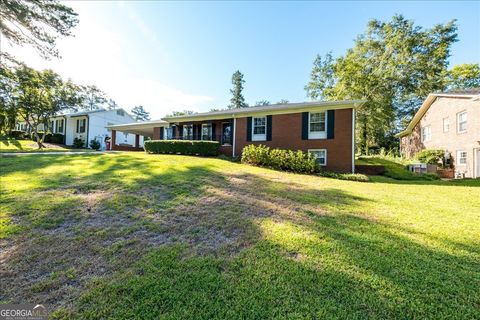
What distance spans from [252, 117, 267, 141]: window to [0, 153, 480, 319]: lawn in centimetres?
939

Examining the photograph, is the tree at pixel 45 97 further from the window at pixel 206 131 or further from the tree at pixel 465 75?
the tree at pixel 465 75

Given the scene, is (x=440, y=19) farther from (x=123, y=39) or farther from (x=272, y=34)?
(x=123, y=39)

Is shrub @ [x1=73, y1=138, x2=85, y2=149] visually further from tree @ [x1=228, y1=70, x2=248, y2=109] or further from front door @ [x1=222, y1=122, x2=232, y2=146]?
tree @ [x1=228, y1=70, x2=248, y2=109]

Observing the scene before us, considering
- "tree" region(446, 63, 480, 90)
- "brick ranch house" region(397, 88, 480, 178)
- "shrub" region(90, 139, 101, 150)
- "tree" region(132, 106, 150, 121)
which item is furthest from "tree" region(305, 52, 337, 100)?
"tree" region(132, 106, 150, 121)

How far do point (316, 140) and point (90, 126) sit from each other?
91.0 feet

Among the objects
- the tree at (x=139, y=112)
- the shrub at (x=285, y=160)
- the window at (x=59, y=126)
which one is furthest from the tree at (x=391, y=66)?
the tree at (x=139, y=112)

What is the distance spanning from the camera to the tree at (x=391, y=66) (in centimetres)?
2244

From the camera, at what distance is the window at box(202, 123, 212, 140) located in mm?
18125

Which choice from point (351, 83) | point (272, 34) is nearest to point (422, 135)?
point (351, 83)

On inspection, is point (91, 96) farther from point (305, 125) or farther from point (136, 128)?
point (305, 125)

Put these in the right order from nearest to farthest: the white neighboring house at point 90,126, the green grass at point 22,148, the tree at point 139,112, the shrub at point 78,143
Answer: the green grass at point 22,148, the shrub at point 78,143, the white neighboring house at point 90,126, the tree at point 139,112

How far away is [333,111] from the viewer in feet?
42.7

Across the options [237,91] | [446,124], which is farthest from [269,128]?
[237,91]

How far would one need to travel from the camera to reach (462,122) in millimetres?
15492
